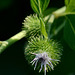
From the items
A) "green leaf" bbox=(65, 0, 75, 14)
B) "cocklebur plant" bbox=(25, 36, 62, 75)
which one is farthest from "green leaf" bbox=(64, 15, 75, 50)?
"cocklebur plant" bbox=(25, 36, 62, 75)

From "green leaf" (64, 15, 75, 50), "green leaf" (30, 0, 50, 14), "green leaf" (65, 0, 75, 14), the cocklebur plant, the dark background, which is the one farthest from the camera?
the dark background

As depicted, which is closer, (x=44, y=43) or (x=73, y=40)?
(x=44, y=43)

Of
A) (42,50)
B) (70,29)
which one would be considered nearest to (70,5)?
(70,29)

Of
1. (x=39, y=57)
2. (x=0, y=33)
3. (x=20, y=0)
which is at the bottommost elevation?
(x=39, y=57)

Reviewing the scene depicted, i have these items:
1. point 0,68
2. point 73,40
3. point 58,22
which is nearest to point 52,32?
point 58,22

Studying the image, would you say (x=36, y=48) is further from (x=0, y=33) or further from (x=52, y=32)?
(x=0, y=33)

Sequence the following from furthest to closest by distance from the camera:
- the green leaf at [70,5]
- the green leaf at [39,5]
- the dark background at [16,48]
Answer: the dark background at [16,48], the green leaf at [70,5], the green leaf at [39,5]

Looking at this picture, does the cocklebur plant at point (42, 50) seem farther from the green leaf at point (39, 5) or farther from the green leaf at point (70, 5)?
the green leaf at point (70, 5)

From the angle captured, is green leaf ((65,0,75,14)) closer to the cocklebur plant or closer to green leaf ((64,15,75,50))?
green leaf ((64,15,75,50))

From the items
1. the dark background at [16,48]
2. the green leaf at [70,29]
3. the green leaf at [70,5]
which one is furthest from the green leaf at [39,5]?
the dark background at [16,48]
